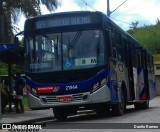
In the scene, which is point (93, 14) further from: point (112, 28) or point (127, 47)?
point (127, 47)

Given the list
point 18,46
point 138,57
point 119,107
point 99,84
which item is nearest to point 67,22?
point 18,46

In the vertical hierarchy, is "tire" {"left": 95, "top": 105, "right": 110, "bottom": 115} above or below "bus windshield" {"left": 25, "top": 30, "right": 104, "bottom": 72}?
below

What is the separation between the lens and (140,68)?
22.2m

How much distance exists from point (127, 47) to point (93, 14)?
4.48m

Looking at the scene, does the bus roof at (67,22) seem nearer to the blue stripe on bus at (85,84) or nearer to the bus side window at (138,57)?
the blue stripe on bus at (85,84)

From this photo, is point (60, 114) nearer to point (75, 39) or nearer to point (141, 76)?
point (75, 39)

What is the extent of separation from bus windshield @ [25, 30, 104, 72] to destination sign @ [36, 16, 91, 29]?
0.32m

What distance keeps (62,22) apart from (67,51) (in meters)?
1.05

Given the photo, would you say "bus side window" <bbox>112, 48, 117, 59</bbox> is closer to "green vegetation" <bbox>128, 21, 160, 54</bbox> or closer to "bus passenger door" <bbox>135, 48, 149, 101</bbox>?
"bus passenger door" <bbox>135, 48, 149, 101</bbox>

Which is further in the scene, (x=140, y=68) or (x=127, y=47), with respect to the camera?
(x=140, y=68)

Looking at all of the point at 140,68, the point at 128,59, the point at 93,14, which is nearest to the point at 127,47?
the point at 128,59

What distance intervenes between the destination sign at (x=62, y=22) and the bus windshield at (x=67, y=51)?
318 millimetres

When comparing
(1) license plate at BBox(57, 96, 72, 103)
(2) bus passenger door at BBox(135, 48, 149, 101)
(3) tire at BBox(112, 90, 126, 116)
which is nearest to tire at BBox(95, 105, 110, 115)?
(3) tire at BBox(112, 90, 126, 116)

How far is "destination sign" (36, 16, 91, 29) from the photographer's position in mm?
15672
